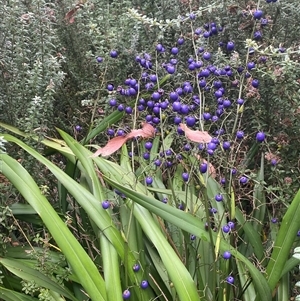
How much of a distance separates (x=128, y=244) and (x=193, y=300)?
289 millimetres

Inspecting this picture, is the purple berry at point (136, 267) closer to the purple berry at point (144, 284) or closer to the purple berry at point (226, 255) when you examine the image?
the purple berry at point (144, 284)

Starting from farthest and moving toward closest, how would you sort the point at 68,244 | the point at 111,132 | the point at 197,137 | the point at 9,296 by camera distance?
the point at 111,132
the point at 9,296
the point at 68,244
the point at 197,137

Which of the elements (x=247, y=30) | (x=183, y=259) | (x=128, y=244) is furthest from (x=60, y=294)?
(x=247, y=30)

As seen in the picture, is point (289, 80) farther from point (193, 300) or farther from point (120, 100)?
point (193, 300)

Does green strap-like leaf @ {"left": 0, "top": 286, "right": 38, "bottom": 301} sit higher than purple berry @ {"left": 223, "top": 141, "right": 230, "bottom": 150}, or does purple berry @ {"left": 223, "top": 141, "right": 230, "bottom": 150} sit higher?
purple berry @ {"left": 223, "top": 141, "right": 230, "bottom": 150}

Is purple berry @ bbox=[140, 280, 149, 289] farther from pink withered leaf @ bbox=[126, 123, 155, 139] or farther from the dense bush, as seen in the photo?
pink withered leaf @ bbox=[126, 123, 155, 139]

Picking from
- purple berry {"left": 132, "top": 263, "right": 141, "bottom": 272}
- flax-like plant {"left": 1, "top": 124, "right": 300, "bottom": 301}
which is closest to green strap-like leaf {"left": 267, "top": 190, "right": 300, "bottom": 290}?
flax-like plant {"left": 1, "top": 124, "right": 300, "bottom": 301}

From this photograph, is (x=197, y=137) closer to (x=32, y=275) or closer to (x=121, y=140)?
(x=121, y=140)

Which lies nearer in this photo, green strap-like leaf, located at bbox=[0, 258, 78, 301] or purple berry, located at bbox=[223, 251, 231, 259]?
purple berry, located at bbox=[223, 251, 231, 259]

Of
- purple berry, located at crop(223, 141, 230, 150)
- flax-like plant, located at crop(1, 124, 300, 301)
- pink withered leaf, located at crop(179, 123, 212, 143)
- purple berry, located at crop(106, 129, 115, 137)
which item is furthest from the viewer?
purple berry, located at crop(106, 129, 115, 137)

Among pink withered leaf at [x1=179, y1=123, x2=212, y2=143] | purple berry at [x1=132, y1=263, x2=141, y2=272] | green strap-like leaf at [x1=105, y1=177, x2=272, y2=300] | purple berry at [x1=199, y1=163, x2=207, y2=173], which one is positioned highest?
pink withered leaf at [x1=179, y1=123, x2=212, y2=143]

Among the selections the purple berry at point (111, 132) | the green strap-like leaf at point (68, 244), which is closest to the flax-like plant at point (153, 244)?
the green strap-like leaf at point (68, 244)

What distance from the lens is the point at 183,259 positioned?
4.64 feet

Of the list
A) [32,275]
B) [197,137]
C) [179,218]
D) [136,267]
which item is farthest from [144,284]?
[197,137]
